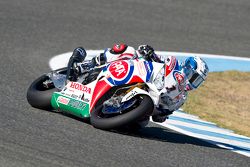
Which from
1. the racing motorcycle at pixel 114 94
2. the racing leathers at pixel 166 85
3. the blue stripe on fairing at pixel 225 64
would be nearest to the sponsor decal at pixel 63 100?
the racing motorcycle at pixel 114 94

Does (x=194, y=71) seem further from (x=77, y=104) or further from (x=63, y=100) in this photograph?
(x=63, y=100)

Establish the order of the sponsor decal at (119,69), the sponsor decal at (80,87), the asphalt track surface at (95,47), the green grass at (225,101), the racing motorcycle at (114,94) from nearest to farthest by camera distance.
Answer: the asphalt track surface at (95,47) < the racing motorcycle at (114,94) < the sponsor decal at (119,69) < the sponsor decal at (80,87) < the green grass at (225,101)

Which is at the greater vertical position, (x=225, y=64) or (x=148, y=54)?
(x=148, y=54)

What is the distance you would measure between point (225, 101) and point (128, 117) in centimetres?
463

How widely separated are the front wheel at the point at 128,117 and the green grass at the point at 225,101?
2.56 metres

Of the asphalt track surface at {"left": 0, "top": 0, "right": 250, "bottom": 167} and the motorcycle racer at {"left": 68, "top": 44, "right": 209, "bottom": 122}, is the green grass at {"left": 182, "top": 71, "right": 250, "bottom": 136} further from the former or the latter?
the motorcycle racer at {"left": 68, "top": 44, "right": 209, "bottom": 122}

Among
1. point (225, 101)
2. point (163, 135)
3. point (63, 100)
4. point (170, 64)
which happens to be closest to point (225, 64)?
point (225, 101)

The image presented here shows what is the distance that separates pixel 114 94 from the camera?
963cm

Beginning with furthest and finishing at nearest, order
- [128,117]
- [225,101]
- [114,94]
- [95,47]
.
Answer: [95,47] → [225,101] → [114,94] → [128,117]

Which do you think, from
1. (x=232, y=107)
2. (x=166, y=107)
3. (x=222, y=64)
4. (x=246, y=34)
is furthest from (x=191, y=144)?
(x=246, y=34)

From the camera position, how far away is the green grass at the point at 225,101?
11.9 m

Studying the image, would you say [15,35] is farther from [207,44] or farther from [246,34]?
[246,34]

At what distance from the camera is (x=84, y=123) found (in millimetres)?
9672

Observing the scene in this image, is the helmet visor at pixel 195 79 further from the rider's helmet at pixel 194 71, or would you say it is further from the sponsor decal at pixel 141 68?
the sponsor decal at pixel 141 68
